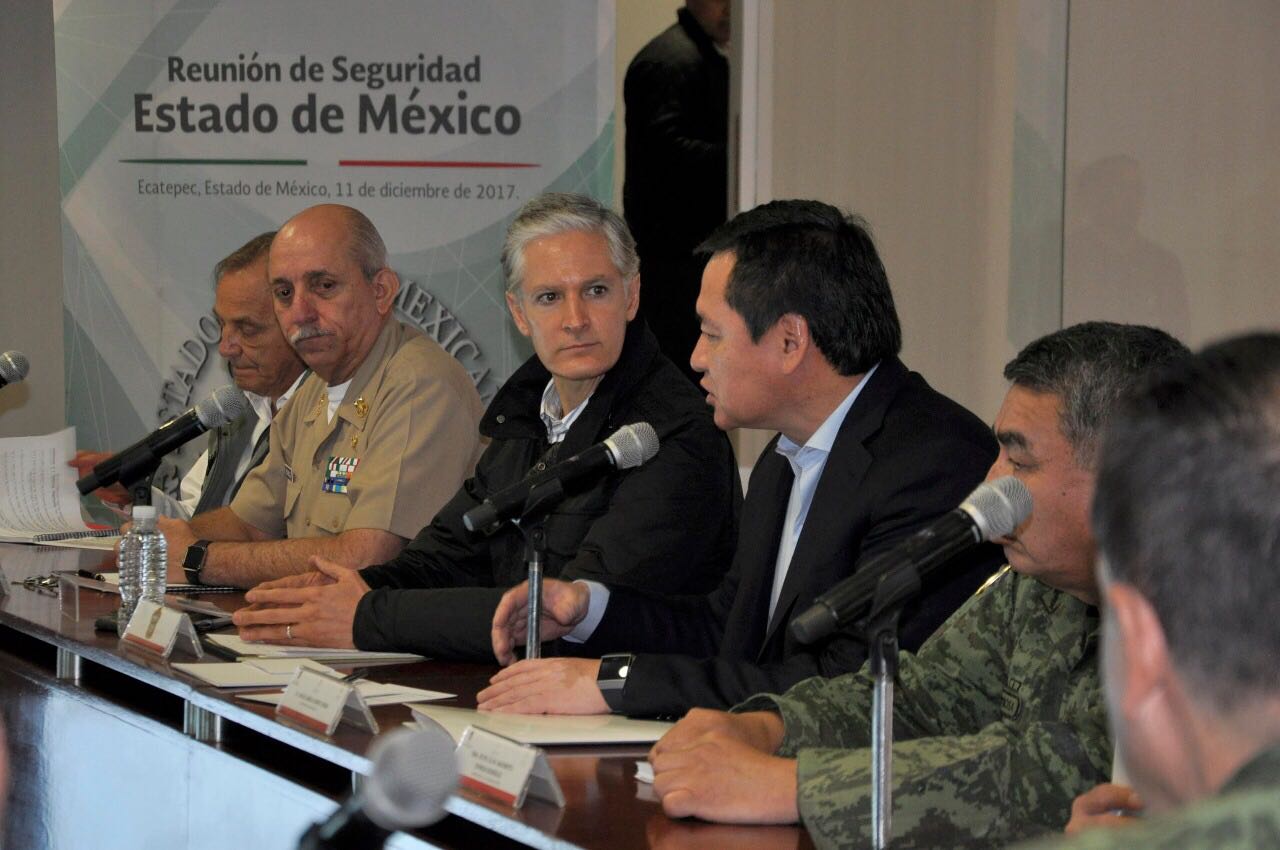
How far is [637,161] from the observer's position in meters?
5.42

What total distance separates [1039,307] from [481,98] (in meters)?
1.90

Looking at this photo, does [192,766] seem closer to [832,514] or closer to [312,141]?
[832,514]

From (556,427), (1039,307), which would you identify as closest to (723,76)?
(1039,307)

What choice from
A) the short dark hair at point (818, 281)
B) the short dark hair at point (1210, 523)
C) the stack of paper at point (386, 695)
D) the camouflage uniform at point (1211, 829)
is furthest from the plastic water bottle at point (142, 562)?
the camouflage uniform at point (1211, 829)

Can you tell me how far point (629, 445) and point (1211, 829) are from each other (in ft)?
5.85

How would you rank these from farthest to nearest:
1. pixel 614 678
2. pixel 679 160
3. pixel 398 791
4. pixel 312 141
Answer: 1. pixel 679 160
2. pixel 312 141
3. pixel 614 678
4. pixel 398 791

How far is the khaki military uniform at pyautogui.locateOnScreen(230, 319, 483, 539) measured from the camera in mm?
3613

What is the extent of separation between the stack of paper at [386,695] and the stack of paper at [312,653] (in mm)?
305

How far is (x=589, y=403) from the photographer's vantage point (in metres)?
3.22

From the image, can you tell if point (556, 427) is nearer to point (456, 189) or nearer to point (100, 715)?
point (100, 715)

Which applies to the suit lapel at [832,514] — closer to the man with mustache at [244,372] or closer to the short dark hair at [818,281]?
the short dark hair at [818,281]

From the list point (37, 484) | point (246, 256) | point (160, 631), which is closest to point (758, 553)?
point (160, 631)

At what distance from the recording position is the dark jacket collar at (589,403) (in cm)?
318

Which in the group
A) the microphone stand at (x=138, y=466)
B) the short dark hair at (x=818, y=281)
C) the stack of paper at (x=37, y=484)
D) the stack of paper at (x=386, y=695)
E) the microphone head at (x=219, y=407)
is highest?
the short dark hair at (x=818, y=281)
